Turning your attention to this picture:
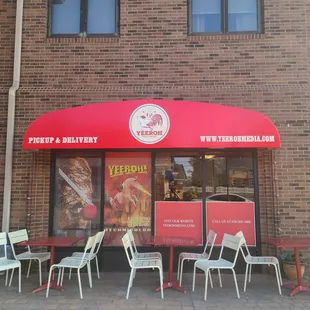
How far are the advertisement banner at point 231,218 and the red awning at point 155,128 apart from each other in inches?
55.4

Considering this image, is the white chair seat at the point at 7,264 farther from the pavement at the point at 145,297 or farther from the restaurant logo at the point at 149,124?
the restaurant logo at the point at 149,124

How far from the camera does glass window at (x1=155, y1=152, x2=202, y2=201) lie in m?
6.73

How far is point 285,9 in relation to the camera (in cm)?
695

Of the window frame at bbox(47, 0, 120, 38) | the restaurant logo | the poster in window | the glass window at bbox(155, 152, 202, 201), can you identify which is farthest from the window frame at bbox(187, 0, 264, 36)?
the poster in window

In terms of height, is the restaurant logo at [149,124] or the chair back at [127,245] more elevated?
the restaurant logo at [149,124]

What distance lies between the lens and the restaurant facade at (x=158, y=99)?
6598 mm

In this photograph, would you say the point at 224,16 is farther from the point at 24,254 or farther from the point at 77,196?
the point at 24,254

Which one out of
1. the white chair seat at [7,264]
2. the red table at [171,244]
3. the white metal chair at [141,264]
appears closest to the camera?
the white metal chair at [141,264]

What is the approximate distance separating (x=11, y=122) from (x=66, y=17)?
2.62 m

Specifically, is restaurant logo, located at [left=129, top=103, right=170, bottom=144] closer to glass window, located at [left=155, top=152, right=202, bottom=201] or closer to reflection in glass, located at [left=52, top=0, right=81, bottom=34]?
glass window, located at [left=155, top=152, right=202, bottom=201]

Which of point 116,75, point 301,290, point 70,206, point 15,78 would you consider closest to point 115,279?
point 70,206

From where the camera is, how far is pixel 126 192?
270 inches

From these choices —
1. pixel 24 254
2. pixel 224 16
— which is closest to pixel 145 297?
pixel 24 254

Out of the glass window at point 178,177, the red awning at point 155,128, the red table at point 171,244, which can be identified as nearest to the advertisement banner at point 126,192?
the glass window at point 178,177
